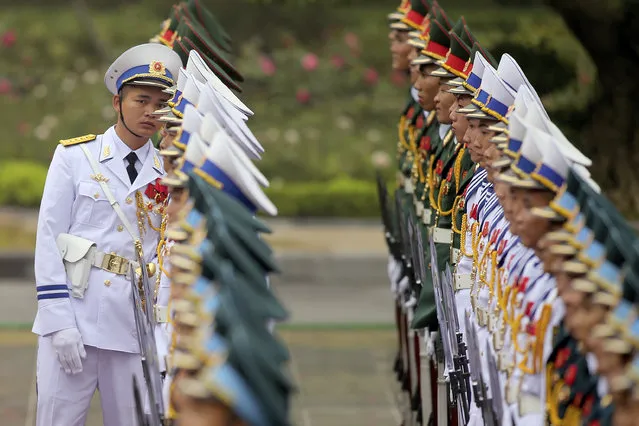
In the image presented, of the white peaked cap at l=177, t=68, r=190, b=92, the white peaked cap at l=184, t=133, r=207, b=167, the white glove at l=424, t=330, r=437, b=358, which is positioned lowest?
the white glove at l=424, t=330, r=437, b=358

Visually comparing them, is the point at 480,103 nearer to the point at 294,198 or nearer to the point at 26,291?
the point at 26,291

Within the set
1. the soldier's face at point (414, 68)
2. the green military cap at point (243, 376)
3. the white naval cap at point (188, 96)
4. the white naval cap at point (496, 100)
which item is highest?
the soldier's face at point (414, 68)

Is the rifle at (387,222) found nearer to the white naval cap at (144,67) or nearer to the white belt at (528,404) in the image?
the white naval cap at (144,67)

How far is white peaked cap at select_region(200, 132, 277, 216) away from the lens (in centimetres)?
471

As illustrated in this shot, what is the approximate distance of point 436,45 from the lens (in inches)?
295

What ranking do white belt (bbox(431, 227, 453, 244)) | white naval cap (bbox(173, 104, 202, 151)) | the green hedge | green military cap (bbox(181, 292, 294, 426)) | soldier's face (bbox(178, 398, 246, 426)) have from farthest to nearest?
the green hedge, white belt (bbox(431, 227, 453, 244)), white naval cap (bbox(173, 104, 202, 151)), soldier's face (bbox(178, 398, 246, 426)), green military cap (bbox(181, 292, 294, 426))

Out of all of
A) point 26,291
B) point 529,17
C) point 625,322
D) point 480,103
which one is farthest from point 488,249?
point 529,17

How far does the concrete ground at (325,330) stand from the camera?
889 centimetres

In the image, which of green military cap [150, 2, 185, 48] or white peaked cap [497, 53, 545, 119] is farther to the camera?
green military cap [150, 2, 185, 48]

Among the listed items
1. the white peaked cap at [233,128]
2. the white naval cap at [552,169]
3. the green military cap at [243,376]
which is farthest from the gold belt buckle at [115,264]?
the green military cap at [243,376]

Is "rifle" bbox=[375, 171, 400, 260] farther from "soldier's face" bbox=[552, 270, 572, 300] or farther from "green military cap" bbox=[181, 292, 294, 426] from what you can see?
"green military cap" bbox=[181, 292, 294, 426]

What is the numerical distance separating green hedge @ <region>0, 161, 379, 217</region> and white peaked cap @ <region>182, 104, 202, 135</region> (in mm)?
8814

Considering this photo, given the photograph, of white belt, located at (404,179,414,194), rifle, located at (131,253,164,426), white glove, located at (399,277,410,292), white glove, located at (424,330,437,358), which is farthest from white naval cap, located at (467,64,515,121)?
white belt, located at (404,179,414,194)

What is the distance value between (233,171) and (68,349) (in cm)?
163
